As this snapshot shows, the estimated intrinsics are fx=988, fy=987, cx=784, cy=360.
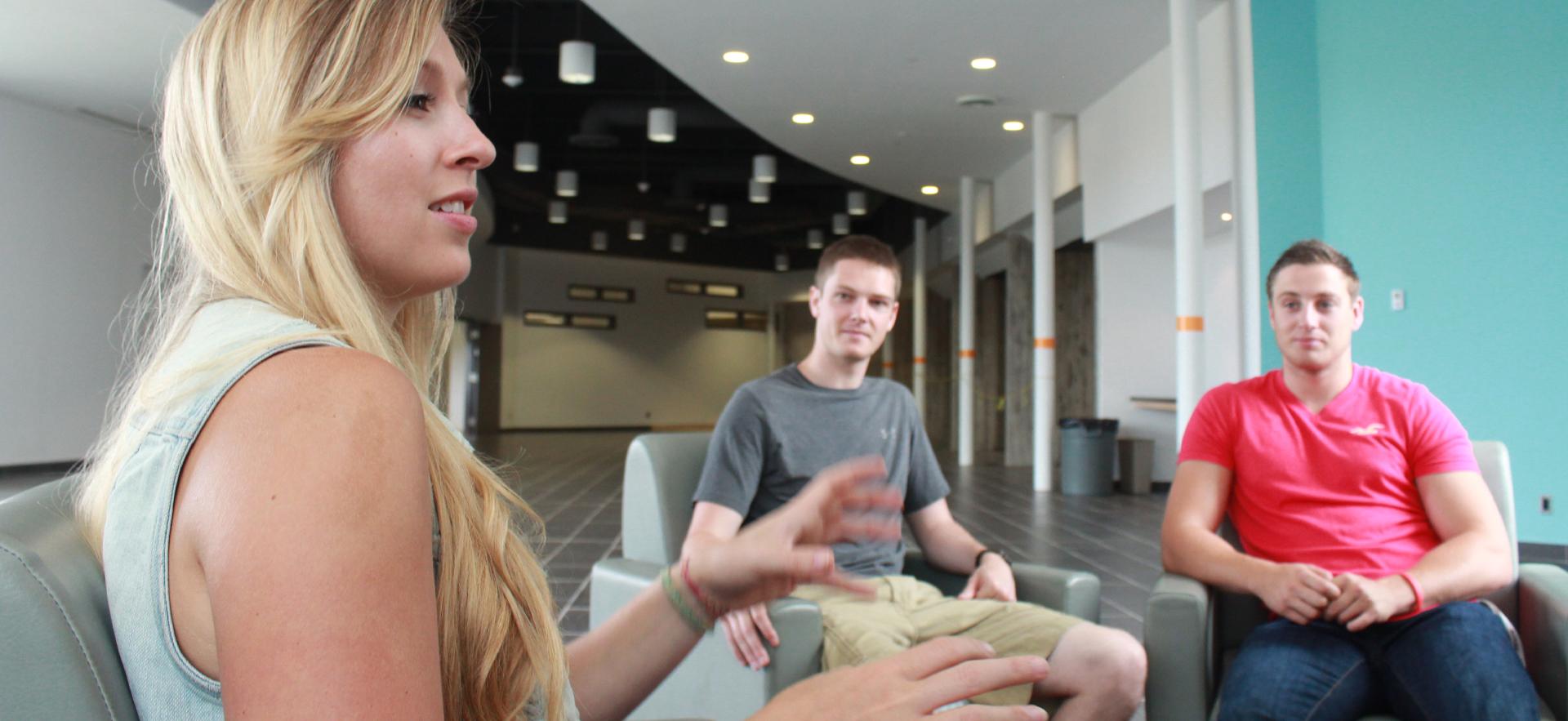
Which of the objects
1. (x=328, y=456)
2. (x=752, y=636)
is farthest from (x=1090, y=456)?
(x=328, y=456)

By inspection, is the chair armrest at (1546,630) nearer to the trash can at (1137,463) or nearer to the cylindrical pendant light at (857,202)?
the trash can at (1137,463)

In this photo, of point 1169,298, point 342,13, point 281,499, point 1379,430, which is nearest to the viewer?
point 281,499

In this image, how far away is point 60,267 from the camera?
9070 mm

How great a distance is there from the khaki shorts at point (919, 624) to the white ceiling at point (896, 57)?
561cm

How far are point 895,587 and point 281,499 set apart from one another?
1782 millimetres

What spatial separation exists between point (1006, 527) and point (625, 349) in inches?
672

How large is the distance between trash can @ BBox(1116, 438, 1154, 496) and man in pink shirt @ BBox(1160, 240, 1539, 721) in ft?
22.6

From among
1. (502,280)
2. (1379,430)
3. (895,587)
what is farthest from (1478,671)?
(502,280)

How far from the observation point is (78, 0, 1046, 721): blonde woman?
53 cm

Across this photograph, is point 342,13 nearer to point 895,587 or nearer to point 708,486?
point 708,486

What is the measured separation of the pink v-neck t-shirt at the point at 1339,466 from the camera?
203 cm

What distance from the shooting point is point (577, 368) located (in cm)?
2205

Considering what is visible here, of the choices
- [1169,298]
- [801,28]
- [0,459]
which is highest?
[801,28]

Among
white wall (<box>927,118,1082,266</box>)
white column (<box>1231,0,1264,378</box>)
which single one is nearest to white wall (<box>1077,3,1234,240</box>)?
white column (<box>1231,0,1264,378</box>)
